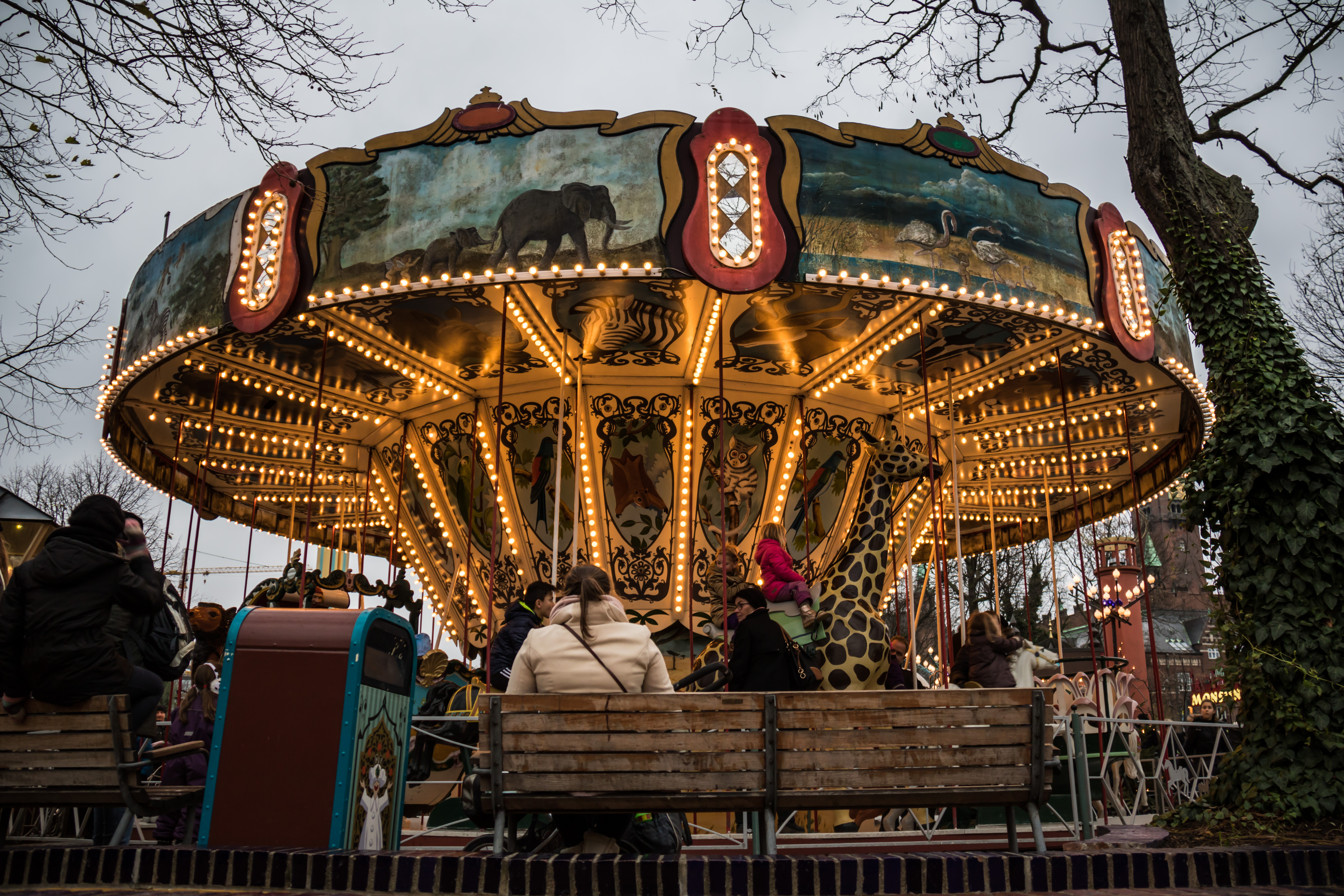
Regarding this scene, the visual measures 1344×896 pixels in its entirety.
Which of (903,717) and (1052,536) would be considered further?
(1052,536)

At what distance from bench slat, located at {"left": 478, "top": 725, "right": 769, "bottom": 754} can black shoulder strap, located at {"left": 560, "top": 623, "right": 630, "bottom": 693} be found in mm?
317

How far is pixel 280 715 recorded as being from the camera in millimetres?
4793

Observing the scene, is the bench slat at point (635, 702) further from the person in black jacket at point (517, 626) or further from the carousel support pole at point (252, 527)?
the carousel support pole at point (252, 527)

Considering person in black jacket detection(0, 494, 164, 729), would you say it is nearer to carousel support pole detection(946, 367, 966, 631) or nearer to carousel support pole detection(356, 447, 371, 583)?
carousel support pole detection(946, 367, 966, 631)

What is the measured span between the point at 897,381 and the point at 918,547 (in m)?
6.71

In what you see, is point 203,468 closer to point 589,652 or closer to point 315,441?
point 315,441

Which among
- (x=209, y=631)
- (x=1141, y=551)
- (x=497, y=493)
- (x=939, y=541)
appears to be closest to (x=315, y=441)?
(x=209, y=631)

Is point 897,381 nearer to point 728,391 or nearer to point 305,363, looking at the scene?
point 728,391

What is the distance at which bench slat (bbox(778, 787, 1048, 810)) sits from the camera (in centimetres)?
438

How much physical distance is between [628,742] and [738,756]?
1.45 feet

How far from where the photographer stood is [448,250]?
8.91 metres

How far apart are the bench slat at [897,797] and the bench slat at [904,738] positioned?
0.17 metres

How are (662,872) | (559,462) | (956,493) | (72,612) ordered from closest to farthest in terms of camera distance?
(662,872), (72,612), (559,462), (956,493)

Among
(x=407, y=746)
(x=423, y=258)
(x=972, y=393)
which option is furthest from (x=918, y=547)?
(x=407, y=746)
